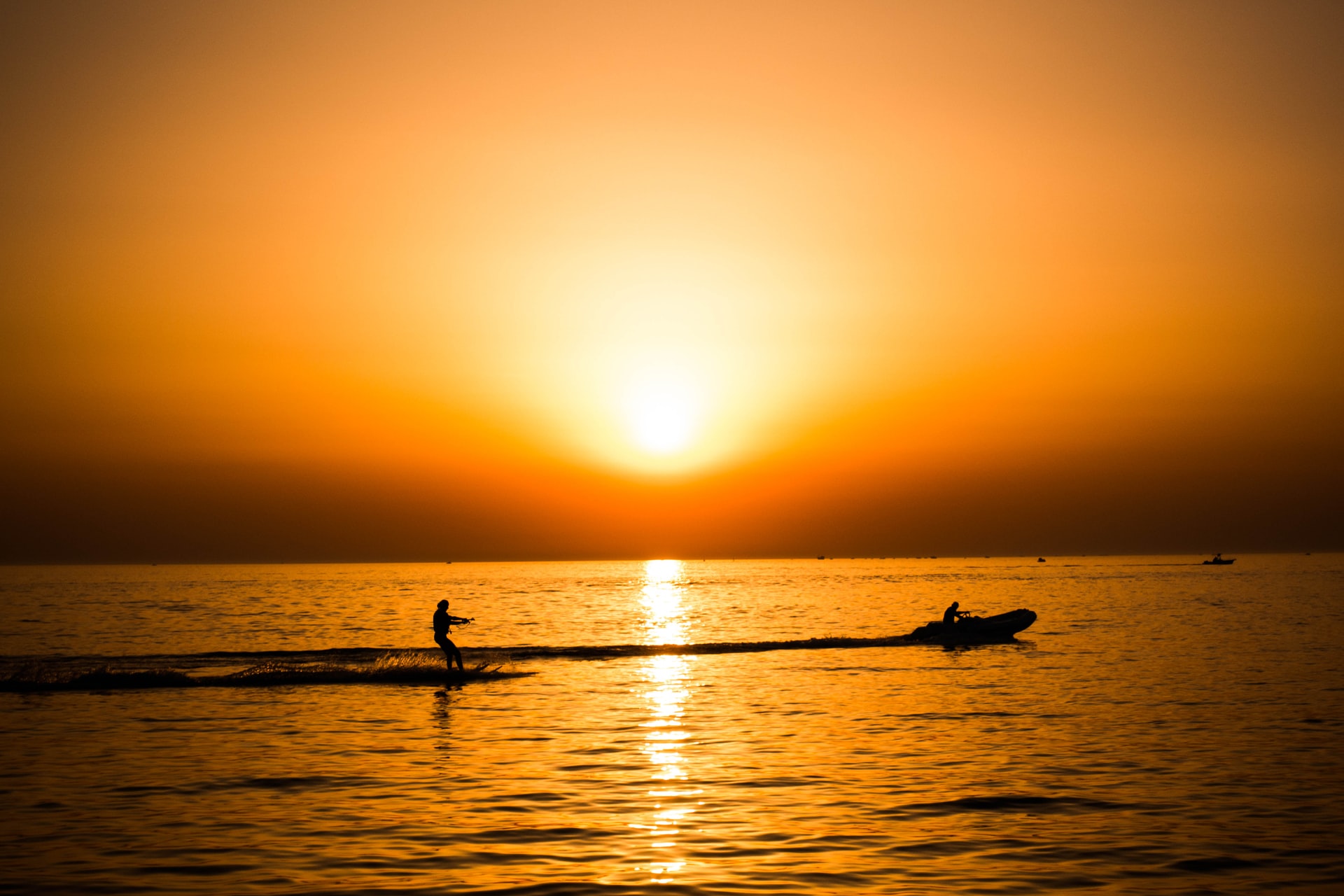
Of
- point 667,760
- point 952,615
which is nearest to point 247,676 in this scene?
point 667,760

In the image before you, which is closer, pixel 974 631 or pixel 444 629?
pixel 444 629

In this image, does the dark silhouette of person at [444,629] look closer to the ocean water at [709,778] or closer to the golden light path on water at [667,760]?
the ocean water at [709,778]

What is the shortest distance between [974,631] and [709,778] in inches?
1612

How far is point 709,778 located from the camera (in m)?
21.3

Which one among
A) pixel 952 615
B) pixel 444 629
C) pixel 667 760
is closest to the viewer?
pixel 667 760

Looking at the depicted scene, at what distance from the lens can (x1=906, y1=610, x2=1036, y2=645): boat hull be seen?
5838 cm

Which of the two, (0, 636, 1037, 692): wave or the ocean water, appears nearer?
the ocean water

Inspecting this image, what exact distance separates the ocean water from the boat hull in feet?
23.7

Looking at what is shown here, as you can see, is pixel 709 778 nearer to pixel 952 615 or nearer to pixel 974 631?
pixel 952 615

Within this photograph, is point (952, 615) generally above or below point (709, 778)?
above

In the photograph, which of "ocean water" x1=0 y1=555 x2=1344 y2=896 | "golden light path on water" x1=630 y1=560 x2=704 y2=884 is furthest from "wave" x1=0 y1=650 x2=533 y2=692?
"golden light path on water" x1=630 y1=560 x2=704 y2=884

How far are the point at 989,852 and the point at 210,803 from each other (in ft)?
42.5

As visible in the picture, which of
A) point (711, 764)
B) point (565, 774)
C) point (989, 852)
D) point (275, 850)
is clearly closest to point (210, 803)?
point (275, 850)

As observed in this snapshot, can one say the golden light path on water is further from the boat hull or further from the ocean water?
the boat hull
